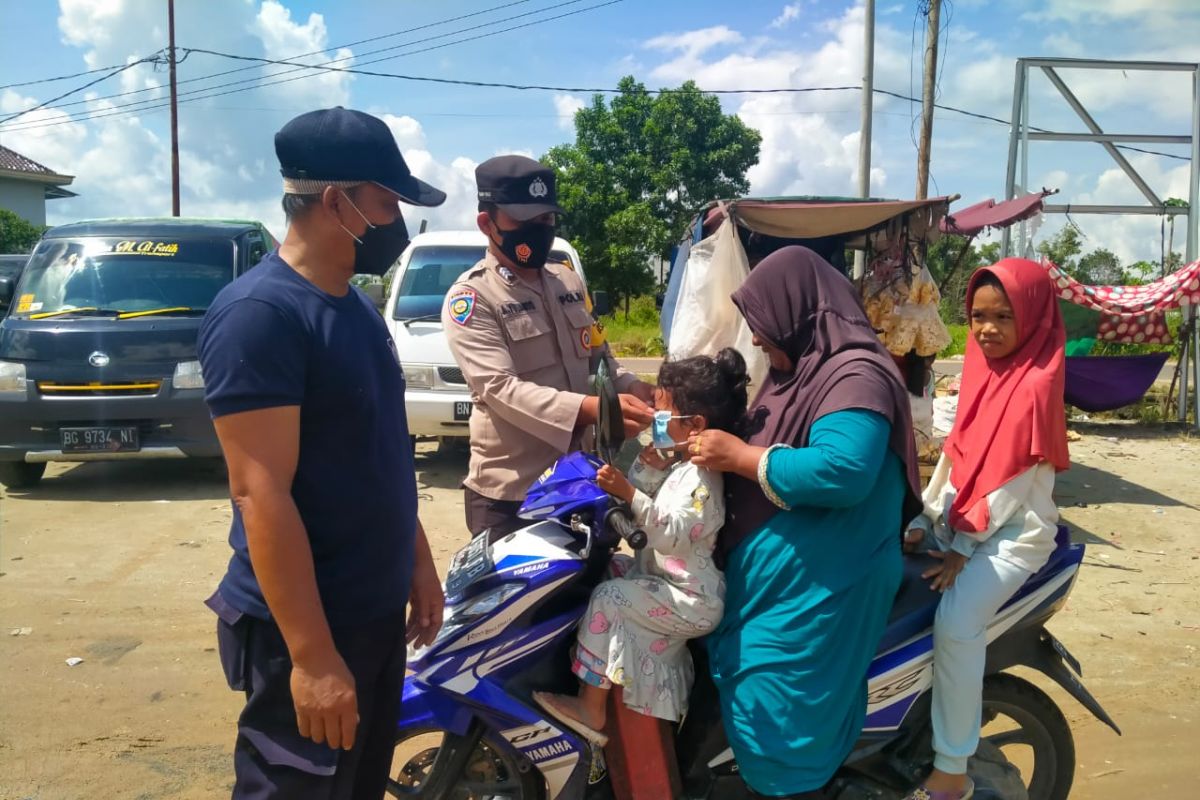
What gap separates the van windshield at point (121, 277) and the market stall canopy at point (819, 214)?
400 centimetres

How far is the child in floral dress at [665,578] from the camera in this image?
7.13 feet

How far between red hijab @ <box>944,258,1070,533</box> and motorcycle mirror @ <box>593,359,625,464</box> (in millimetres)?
1026

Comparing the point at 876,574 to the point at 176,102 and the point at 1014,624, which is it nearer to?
the point at 1014,624

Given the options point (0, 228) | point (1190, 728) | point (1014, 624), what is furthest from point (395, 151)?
point (0, 228)

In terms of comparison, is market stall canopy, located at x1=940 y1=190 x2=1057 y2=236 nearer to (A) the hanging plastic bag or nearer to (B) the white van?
(A) the hanging plastic bag

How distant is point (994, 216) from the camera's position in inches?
278

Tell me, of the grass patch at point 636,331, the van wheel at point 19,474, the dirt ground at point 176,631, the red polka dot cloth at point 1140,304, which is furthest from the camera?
the grass patch at point 636,331

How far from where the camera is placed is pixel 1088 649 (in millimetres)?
4180

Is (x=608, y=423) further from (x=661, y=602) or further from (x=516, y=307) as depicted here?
(x=516, y=307)

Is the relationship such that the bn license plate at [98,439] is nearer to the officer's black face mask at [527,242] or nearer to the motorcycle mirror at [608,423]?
the officer's black face mask at [527,242]

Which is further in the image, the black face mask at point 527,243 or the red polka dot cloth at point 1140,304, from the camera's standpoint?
the red polka dot cloth at point 1140,304

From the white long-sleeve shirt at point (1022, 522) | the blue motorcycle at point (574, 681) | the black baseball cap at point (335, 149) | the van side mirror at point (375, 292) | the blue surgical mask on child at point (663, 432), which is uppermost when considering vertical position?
the black baseball cap at point (335, 149)

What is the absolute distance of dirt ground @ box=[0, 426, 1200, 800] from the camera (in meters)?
3.11

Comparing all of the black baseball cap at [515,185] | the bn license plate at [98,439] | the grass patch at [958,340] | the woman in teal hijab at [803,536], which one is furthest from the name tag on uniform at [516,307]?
the grass patch at [958,340]
